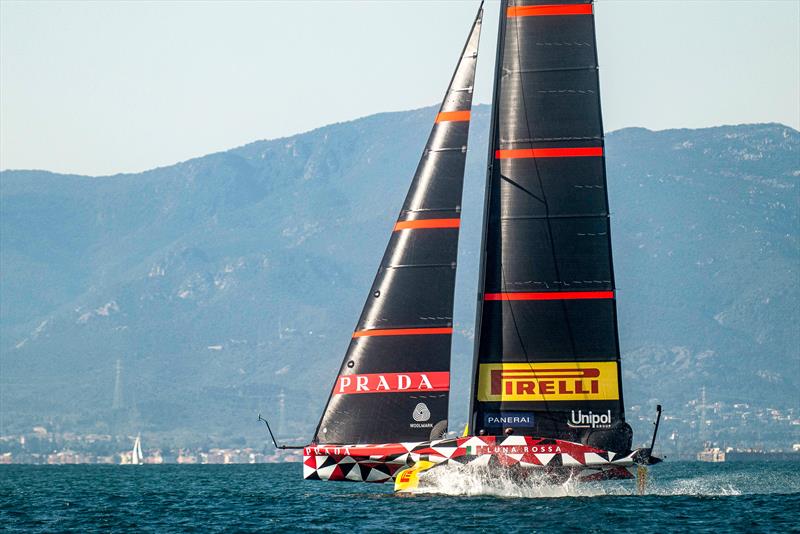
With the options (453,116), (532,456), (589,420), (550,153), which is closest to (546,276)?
(550,153)

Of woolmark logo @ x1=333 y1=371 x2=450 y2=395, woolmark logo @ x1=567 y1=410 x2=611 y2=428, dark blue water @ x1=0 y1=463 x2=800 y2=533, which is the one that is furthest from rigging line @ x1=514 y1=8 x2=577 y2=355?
woolmark logo @ x1=333 y1=371 x2=450 y2=395

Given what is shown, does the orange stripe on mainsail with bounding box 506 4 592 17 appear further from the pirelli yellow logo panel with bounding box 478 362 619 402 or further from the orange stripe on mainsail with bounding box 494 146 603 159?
the pirelli yellow logo panel with bounding box 478 362 619 402

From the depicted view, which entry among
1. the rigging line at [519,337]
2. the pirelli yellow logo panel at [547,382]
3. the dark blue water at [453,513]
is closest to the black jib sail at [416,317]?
the dark blue water at [453,513]

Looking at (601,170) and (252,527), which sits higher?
(601,170)

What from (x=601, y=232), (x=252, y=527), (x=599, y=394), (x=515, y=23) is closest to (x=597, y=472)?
(x=599, y=394)

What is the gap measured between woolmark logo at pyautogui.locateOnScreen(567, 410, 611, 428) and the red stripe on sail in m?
3.21

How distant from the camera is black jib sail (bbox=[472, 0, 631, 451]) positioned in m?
43.7

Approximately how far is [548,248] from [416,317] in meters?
5.67

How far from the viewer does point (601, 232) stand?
1715 inches

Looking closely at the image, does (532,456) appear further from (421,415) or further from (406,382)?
(406,382)

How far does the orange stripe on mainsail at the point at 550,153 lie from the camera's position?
4359cm

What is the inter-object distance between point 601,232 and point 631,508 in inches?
331

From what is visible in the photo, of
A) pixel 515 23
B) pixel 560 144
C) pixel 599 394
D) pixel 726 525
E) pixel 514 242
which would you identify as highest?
pixel 515 23

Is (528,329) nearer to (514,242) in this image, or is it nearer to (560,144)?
(514,242)
